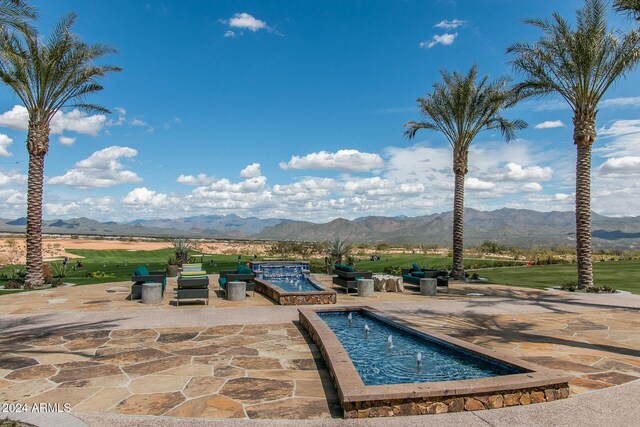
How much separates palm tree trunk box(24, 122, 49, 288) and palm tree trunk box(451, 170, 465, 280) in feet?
56.9

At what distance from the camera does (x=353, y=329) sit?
9.37m

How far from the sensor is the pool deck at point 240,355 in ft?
16.0

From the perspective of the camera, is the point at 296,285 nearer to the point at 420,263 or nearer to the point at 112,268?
the point at 112,268

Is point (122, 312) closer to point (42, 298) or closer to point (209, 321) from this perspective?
point (209, 321)

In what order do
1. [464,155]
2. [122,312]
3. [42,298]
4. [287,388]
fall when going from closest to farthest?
[287,388]
[122,312]
[42,298]
[464,155]

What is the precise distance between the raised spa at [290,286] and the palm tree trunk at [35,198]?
309 inches

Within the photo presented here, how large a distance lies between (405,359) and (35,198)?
597 inches

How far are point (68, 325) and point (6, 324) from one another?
4.45ft

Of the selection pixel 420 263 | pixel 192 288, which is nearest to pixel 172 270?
pixel 192 288

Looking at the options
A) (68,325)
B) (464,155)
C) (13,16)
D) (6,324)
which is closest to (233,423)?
(68,325)

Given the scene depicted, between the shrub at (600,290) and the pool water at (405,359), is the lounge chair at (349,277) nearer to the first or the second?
the pool water at (405,359)

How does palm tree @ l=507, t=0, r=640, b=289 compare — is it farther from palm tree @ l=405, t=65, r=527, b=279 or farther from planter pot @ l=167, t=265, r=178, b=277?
planter pot @ l=167, t=265, r=178, b=277

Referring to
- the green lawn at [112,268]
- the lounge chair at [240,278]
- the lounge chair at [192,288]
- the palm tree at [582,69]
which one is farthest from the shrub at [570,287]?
the green lawn at [112,268]

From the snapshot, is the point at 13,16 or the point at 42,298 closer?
the point at 13,16
